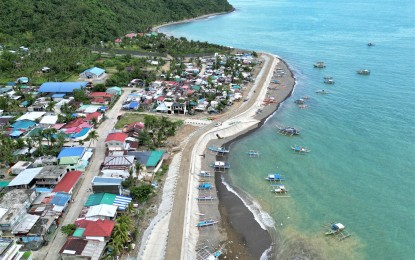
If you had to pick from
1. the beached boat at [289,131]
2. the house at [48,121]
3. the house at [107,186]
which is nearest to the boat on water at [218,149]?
the beached boat at [289,131]

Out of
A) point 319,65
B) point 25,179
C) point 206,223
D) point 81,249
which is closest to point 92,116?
point 25,179

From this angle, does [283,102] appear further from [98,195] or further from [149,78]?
[98,195]

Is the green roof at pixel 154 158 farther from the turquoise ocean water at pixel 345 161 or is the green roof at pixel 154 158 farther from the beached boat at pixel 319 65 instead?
the beached boat at pixel 319 65

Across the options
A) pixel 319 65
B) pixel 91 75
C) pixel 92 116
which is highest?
pixel 319 65

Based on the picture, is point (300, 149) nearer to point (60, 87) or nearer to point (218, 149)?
point (218, 149)

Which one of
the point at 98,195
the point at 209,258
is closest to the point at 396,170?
the point at 209,258

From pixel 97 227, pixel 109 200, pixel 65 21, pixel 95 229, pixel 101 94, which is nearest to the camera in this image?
pixel 95 229
